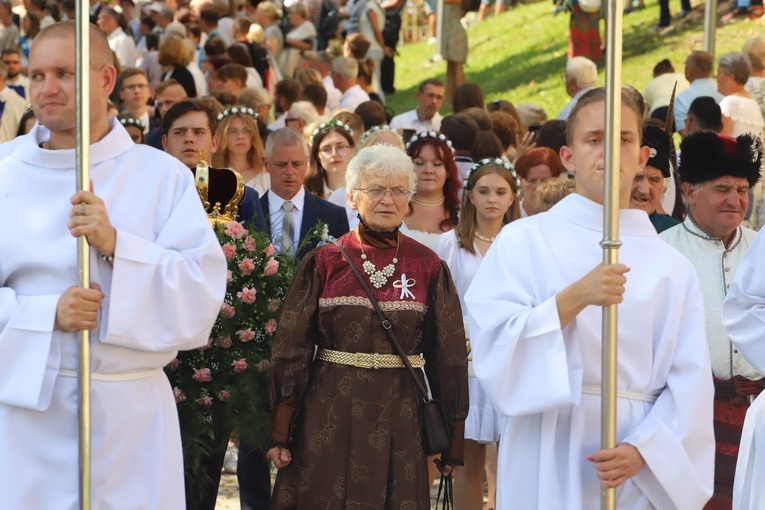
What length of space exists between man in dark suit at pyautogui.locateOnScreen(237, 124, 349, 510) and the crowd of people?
0.05 feet

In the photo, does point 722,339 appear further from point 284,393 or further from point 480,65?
point 480,65

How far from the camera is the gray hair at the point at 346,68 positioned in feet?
46.1

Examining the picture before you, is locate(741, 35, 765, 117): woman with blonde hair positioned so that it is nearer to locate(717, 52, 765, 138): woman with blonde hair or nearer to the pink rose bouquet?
locate(717, 52, 765, 138): woman with blonde hair

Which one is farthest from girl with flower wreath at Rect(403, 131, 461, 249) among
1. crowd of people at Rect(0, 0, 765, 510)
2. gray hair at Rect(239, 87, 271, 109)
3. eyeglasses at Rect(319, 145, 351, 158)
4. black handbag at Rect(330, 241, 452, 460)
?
gray hair at Rect(239, 87, 271, 109)

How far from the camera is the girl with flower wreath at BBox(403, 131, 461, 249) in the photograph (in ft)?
26.3

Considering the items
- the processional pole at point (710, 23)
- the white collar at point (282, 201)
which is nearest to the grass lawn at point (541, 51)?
the processional pole at point (710, 23)

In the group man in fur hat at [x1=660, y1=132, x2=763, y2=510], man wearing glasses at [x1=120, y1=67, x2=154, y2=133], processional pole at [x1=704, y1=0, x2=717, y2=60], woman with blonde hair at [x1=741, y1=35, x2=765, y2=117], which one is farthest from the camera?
processional pole at [x1=704, y1=0, x2=717, y2=60]

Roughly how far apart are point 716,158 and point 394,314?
178 cm

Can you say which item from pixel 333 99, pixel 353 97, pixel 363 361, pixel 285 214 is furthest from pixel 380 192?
pixel 333 99

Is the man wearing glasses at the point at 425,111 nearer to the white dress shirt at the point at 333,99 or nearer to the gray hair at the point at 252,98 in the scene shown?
the gray hair at the point at 252,98

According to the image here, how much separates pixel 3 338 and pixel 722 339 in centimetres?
332

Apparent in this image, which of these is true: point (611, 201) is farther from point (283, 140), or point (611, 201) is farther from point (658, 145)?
point (283, 140)

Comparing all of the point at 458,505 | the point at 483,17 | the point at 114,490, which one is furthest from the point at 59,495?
the point at 483,17

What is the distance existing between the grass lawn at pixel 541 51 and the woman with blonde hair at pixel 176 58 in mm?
6217
